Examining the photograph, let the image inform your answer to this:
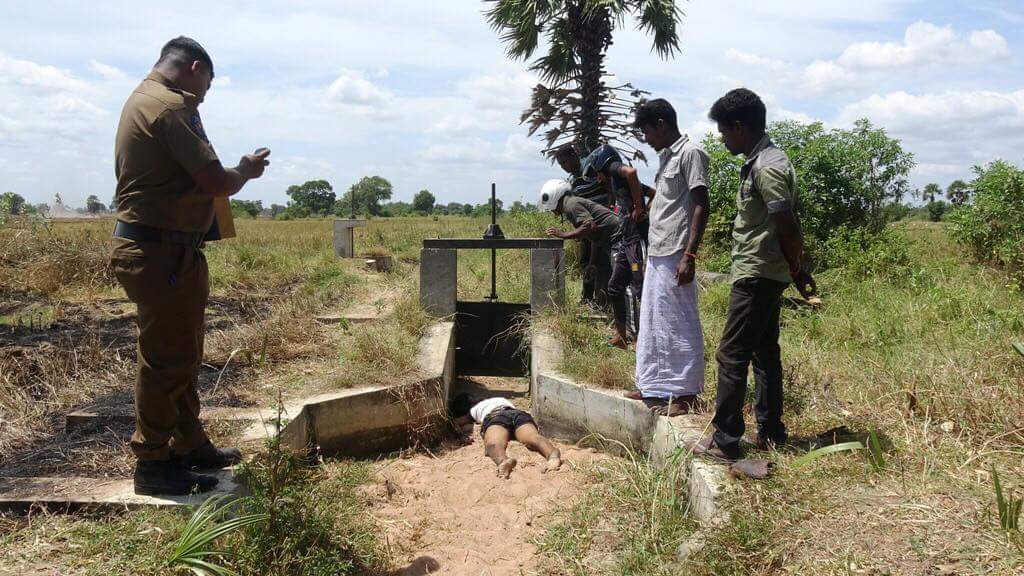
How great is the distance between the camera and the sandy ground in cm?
357

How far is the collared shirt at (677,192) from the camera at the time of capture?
3.84 metres

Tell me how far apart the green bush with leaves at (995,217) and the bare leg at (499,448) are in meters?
6.55

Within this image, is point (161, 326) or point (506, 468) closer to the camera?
point (161, 326)

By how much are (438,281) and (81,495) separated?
160 inches

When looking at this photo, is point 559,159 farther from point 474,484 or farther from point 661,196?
point 474,484

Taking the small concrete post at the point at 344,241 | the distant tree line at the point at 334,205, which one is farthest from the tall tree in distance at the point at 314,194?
the small concrete post at the point at 344,241

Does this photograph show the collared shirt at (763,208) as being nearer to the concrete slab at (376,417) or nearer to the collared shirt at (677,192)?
the collared shirt at (677,192)

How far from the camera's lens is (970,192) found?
941 centimetres

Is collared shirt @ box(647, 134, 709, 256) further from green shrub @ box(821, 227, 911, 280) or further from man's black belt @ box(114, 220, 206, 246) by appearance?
green shrub @ box(821, 227, 911, 280)

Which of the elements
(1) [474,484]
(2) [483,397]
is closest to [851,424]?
(1) [474,484]

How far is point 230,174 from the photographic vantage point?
3.05 meters

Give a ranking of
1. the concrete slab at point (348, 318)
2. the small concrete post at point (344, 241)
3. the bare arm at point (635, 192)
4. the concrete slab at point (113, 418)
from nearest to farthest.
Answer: the concrete slab at point (113, 418), the bare arm at point (635, 192), the concrete slab at point (348, 318), the small concrete post at point (344, 241)

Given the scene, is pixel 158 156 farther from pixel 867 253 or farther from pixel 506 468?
Answer: pixel 867 253

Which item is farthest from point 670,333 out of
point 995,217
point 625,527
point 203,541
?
point 995,217
